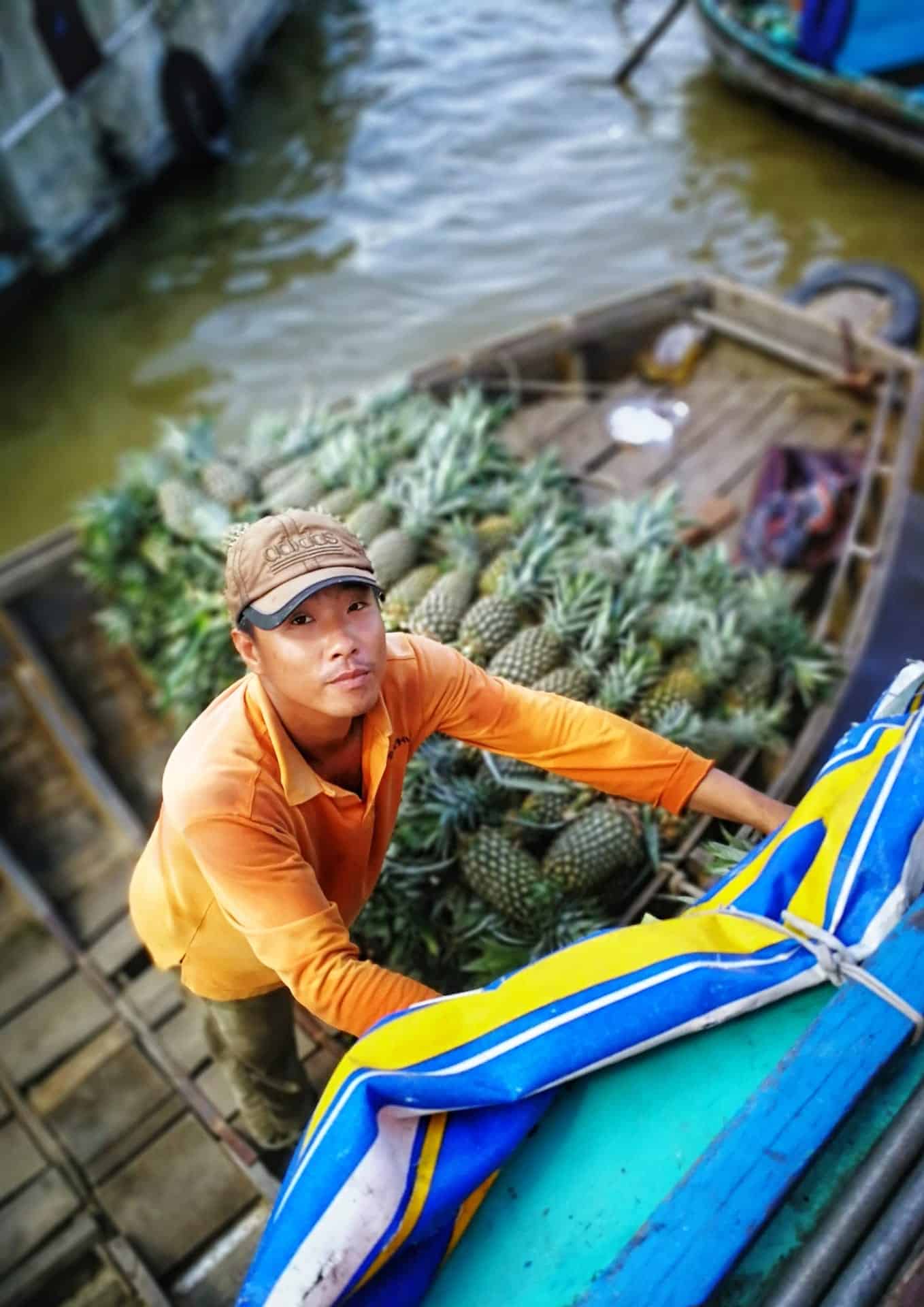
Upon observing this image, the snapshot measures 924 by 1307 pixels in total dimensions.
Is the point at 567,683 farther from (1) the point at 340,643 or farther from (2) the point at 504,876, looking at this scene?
(1) the point at 340,643

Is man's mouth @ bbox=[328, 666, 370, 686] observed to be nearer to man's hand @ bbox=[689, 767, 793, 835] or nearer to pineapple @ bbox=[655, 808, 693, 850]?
man's hand @ bbox=[689, 767, 793, 835]

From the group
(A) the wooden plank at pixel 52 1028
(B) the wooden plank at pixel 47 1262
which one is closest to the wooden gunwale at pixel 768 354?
(A) the wooden plank at pixel 52 1028

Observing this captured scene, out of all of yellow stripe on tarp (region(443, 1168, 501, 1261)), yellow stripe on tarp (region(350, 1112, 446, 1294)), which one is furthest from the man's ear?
yellow stripe on tarp (region(443, 1168, 501, 1261))

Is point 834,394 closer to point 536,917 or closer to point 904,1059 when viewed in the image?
point 536,917

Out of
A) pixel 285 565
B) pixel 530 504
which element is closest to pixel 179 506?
pixel 530 504

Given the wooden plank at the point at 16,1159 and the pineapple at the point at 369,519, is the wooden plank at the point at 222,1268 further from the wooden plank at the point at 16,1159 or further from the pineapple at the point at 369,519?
the pineapple at the point at 369,519

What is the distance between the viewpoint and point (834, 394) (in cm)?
560

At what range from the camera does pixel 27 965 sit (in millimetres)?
4027

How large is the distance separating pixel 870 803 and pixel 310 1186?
1.15 metres

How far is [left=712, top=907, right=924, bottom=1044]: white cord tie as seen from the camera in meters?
A: 1.55

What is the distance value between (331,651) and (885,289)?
6022 mm

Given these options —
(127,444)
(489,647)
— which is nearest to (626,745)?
(489,647)

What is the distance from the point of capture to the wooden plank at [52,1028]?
3744 millimetres

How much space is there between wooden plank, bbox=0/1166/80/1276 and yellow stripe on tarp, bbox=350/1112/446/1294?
2.30 meters
